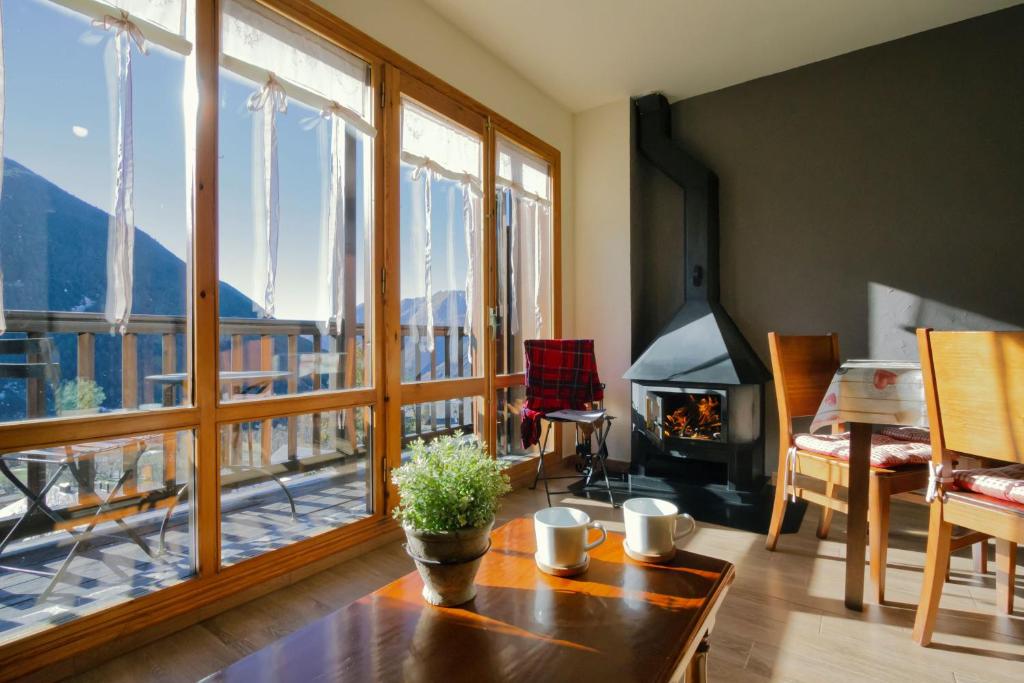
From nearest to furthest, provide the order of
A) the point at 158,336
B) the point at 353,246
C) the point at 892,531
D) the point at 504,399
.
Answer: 1. the point at 158,336
2. the point at 353,246
3. the point at 892,531
4. the point at 504,399

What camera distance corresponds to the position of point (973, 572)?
7.06 feet

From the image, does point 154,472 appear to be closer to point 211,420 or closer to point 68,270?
point 211,420

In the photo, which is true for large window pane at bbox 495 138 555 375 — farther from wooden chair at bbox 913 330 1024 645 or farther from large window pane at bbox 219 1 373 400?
A: wooden chair at bbox 913 330 1024 645

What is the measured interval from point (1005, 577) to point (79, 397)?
3.16 meters

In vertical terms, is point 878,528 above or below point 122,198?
below

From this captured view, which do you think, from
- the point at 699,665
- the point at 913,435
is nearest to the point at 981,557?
the point at 913,435

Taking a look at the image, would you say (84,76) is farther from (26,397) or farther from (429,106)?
(429,106)

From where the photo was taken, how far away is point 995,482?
1540 millimetres

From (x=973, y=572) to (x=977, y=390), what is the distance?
1215mm

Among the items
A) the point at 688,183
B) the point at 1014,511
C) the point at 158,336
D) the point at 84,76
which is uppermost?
the point at 688,183

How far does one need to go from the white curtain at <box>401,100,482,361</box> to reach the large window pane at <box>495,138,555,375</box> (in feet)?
1.05

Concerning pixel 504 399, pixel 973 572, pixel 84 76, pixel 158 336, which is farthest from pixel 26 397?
pixel 973 572

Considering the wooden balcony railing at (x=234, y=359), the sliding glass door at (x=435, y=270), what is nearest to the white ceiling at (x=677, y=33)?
the sliding glass door at (x=435, y=270)

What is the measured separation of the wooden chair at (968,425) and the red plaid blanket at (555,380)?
1897 mm
